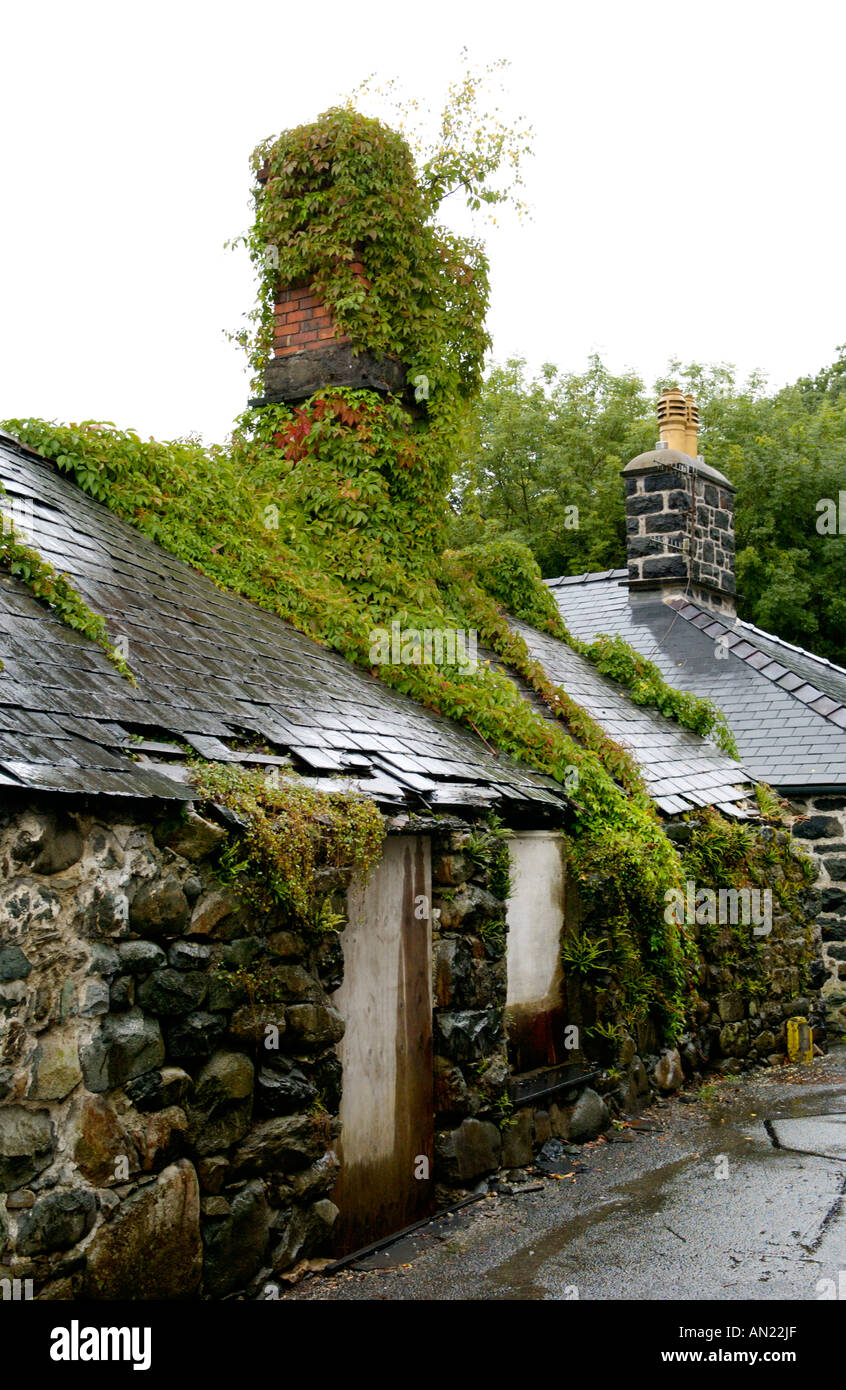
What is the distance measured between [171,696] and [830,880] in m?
9.44

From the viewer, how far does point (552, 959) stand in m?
8.76

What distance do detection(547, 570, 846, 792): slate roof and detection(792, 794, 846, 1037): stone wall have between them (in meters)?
0.35

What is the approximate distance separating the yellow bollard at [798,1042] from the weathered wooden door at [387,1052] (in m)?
5.91

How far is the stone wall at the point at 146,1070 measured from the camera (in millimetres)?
4293

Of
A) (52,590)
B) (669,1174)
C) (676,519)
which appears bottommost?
(669,1174)

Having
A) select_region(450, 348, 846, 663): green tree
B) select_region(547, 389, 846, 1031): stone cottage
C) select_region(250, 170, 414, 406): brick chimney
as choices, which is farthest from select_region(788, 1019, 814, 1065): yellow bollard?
select_region(450, 348, 846, 663): green tree

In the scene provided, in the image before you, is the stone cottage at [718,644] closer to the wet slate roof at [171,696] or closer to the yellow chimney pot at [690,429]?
the yellow chimney pot at [690,429]

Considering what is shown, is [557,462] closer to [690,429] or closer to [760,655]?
[690,429]

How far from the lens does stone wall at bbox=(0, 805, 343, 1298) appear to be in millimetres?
4293

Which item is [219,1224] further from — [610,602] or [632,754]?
[610,602]

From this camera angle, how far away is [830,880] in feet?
43.2

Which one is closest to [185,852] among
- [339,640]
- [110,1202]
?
[110,1202]

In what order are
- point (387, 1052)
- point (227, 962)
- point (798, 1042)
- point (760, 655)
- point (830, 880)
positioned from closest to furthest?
point (227, 962) < point (387, 1052) < point (798, 1042) < point (830, 880) < point (760, 655)

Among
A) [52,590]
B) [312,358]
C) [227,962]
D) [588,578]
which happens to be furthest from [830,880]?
[52,590]
